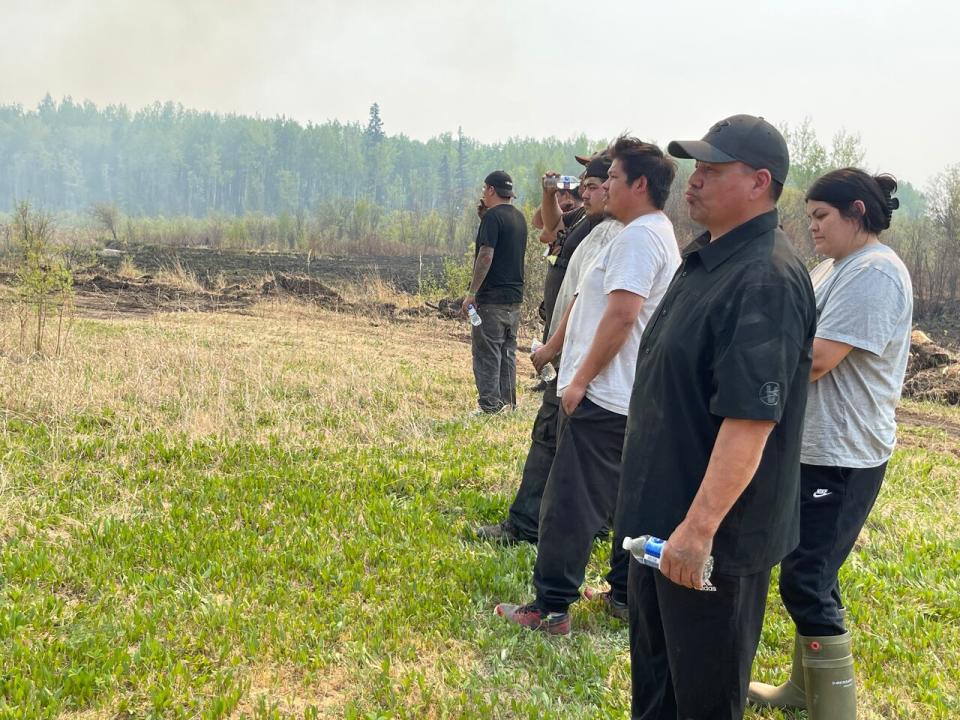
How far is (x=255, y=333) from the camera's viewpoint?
12766 mm

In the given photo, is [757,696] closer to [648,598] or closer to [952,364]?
[648,598]

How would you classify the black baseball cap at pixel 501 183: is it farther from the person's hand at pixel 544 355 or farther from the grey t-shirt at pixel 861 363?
the grey t-shirt at pixel 861 363

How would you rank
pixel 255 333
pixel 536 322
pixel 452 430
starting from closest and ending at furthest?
pixel 452 430 → pixel 255 333 → pixel 536 322

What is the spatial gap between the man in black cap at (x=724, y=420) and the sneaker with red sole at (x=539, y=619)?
1369 millimetres

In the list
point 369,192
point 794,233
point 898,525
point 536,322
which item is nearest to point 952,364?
point 536,322

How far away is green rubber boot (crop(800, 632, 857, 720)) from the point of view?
8.80ft

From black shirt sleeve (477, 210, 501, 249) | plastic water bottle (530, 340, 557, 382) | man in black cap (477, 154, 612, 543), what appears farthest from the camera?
black shirt sleeve (477, 210, 501, 249)

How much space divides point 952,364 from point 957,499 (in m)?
8.27

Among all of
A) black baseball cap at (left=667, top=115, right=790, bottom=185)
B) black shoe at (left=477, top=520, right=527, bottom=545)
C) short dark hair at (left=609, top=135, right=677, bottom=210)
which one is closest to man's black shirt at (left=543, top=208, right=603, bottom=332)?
short dark hair at (left=609, top=135, right=677, bottom=210)

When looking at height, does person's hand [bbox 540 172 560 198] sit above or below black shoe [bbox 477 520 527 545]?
above

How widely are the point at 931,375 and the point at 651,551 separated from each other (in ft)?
41.9

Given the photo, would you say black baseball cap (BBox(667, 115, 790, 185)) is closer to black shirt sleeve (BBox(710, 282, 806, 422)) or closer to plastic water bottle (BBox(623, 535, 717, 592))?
black shirt sleeve (BBox(710, 282, 806, 422))

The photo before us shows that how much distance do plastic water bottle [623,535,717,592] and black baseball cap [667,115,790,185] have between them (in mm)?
1007

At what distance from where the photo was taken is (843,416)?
8.84 feet
